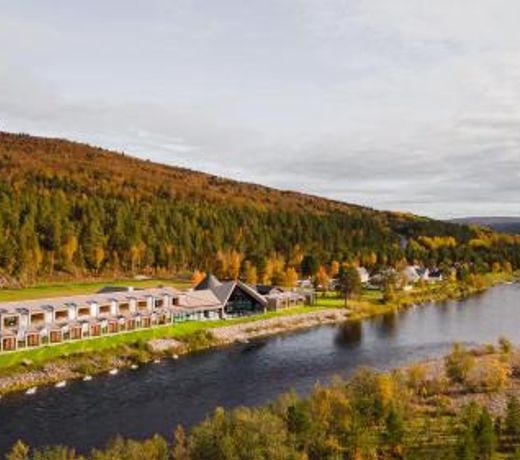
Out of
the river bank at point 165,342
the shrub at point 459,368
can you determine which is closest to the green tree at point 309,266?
the river bank at point 165,342

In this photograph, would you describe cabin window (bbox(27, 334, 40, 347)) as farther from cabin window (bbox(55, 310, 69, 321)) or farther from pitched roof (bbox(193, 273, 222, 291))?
pitched roof (bbox(193, 273, 222, 291))

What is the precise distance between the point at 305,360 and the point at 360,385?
29024 mm

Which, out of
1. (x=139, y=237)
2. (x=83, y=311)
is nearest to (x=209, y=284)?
(x=83, y=311)

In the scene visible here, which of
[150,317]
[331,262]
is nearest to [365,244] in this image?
[331,262]

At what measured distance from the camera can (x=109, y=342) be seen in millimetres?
77188

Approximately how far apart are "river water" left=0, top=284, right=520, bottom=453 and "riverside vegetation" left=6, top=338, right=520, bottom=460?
16.7 ft

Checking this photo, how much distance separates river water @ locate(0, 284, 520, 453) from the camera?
5133cm

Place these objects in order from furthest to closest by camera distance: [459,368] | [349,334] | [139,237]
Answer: [139,237], [349,334], [459,368]

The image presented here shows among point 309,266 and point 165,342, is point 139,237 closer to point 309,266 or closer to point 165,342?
point 309,266

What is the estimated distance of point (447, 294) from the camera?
14950 cm

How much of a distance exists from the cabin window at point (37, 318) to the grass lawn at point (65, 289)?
23.3 meters

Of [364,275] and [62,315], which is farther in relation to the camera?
[364,275]

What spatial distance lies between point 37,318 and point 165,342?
1497 cm

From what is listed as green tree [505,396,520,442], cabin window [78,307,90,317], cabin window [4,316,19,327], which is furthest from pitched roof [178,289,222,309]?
green tree [505,396,520,442]
